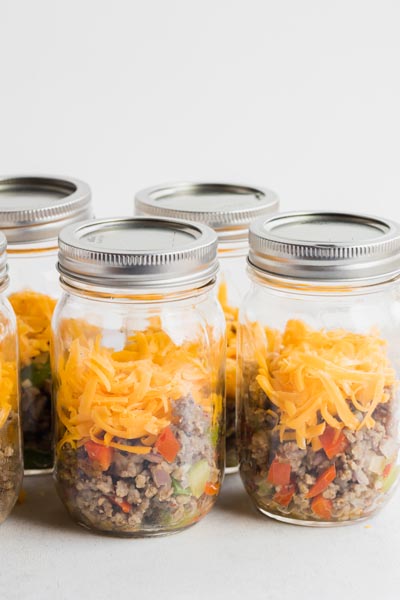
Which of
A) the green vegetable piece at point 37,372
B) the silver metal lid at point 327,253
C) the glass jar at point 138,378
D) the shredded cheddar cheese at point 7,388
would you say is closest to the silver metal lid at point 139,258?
the glass jar at point 138,378

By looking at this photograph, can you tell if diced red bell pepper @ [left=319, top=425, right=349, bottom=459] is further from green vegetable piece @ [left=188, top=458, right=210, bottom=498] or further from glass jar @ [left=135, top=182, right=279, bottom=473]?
glass jar @ [left=135, top=182, right=279, bottom=473]

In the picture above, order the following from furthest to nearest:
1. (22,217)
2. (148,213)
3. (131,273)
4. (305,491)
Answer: (148,213)
(22,217)
(305,491)
(131,273)

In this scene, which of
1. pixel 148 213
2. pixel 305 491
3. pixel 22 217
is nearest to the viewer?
pixel 305 491

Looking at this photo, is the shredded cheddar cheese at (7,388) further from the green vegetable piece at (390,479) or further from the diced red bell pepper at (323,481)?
the green vegetable piece at (390,479)

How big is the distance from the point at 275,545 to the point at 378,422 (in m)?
0.32

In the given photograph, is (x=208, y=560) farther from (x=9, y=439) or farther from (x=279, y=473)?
(x=9, y=439)

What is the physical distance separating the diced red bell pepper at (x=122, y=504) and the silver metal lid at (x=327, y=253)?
529mm

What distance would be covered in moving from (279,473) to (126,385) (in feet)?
1.22

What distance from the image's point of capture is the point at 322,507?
7.48 feet

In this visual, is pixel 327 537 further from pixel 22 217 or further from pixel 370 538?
pixel 22 217

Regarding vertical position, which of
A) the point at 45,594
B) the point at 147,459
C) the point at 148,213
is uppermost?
the point at 148,213

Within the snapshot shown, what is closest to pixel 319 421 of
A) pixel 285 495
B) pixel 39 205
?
pixel 285 495

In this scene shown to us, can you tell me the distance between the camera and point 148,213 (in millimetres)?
2646

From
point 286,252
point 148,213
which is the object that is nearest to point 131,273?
point 286,252
